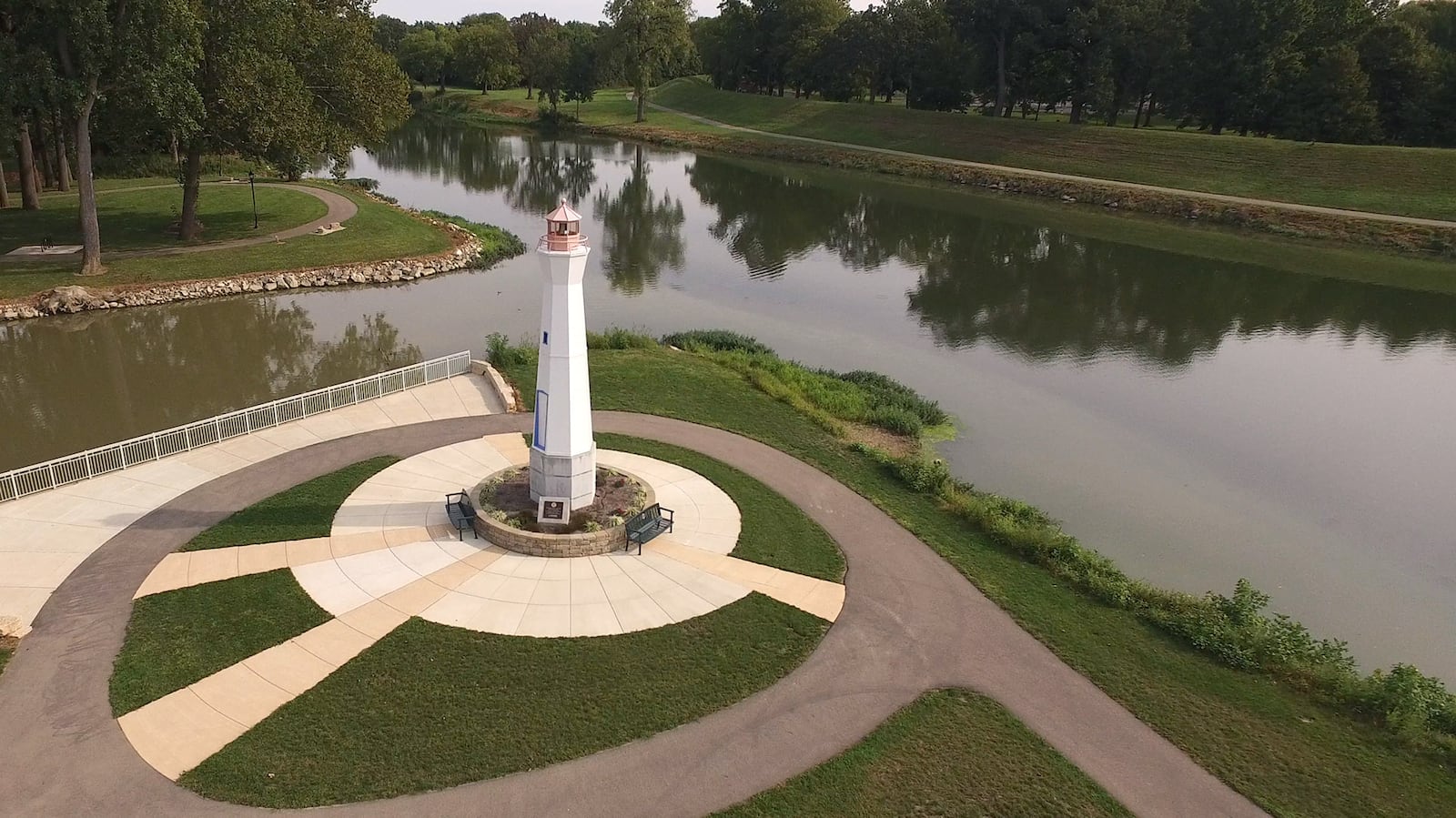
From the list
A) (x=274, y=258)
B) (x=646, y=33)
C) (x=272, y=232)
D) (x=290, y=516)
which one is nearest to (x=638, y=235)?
(x=272, y=232)

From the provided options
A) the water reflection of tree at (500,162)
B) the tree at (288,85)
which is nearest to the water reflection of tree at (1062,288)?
the water reflection of tree at (500,162)

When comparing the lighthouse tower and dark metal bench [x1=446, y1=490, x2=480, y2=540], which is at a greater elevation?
the lighthouse tower

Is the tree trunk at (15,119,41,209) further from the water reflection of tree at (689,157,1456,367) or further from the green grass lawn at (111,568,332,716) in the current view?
the green grass lawn at (111,568,332,716)

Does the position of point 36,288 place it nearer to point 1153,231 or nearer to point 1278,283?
point 1278,283

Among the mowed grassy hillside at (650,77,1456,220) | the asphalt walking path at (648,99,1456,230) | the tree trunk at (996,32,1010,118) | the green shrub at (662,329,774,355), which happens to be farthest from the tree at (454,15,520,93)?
the green shrub at (662,329,774,355)

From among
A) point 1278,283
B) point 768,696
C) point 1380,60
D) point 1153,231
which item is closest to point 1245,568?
point 768,696

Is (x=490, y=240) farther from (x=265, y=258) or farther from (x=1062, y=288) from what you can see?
(x=1062, y=288)
